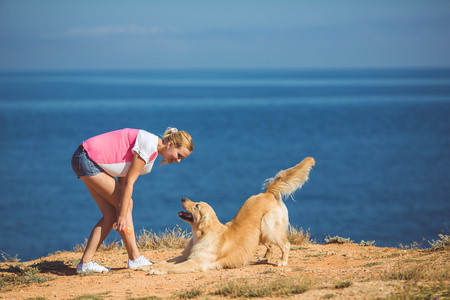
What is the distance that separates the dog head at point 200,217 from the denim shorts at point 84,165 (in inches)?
56.1

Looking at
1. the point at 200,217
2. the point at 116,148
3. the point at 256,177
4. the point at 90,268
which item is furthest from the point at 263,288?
the point at 256,177

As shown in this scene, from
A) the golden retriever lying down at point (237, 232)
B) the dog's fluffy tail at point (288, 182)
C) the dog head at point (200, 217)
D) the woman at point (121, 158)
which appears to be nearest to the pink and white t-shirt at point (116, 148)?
the woman at point (121, 158)

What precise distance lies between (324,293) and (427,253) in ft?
9.89

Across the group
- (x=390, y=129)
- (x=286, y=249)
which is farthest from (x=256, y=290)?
(x=390, y=129)

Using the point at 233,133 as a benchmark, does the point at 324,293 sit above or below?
below

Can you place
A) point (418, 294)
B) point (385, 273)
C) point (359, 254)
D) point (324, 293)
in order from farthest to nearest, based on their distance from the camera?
point (359, 254), point (385, 273), point (324, 293), point (418, 294)

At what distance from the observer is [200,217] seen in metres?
7.61

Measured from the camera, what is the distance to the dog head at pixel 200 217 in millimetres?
7578

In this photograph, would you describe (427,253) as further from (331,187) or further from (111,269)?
(331,187)

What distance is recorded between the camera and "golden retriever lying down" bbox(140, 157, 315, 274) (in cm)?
753

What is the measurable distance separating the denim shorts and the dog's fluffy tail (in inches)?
105

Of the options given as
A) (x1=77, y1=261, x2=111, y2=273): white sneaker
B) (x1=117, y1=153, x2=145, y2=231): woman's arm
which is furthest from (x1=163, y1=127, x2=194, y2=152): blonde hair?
(x1=77, y1=261, x2=111, y2=273): white sneaker

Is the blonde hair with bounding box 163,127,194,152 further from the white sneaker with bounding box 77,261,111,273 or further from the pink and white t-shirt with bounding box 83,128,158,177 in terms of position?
the white sneaker with bounding box 77,261,111,273

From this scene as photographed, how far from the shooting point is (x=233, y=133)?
7488 cm
